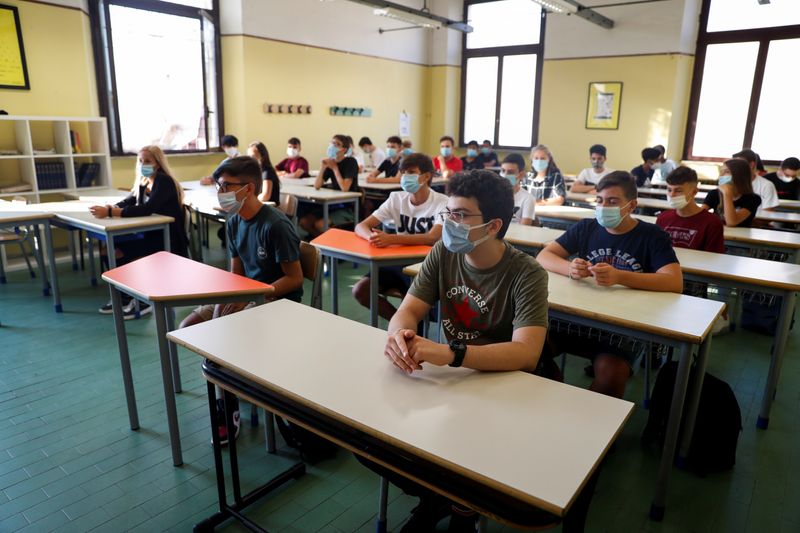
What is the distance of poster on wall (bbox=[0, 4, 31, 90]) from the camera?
15.8ft

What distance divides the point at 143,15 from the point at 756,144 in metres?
8.28

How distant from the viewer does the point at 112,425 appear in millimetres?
2477

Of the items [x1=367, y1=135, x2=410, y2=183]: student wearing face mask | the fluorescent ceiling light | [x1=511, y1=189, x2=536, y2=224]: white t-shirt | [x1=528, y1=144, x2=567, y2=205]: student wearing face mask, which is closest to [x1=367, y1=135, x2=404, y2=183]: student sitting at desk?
[x1=367, y1=135, x2=410, y2=183]: student wearing face mask

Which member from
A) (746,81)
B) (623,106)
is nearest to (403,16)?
(623,106)

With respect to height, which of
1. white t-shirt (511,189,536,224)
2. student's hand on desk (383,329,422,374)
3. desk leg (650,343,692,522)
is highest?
white t-shirt (511,189,536,224)

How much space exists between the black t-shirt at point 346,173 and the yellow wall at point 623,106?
461 cm

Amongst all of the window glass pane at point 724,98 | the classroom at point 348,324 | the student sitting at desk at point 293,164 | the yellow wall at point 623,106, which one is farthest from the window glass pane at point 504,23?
the student sitting at desk at point 293,164

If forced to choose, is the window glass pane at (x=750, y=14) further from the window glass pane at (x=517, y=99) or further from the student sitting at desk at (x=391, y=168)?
the student sitting at desk at (x=391, y=168)

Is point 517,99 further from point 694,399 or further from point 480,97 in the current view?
point 694,399

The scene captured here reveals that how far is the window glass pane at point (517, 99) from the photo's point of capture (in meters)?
9.42

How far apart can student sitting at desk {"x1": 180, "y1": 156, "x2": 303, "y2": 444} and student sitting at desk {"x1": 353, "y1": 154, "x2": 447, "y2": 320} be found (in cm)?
75

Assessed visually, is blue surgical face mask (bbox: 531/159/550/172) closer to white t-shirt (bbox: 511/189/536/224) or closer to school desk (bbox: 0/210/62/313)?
white t-shirt (bbox: 511/189/536/224)

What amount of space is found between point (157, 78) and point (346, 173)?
282cm

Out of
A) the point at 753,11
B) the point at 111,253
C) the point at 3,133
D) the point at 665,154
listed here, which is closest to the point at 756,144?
the point at 665,154
